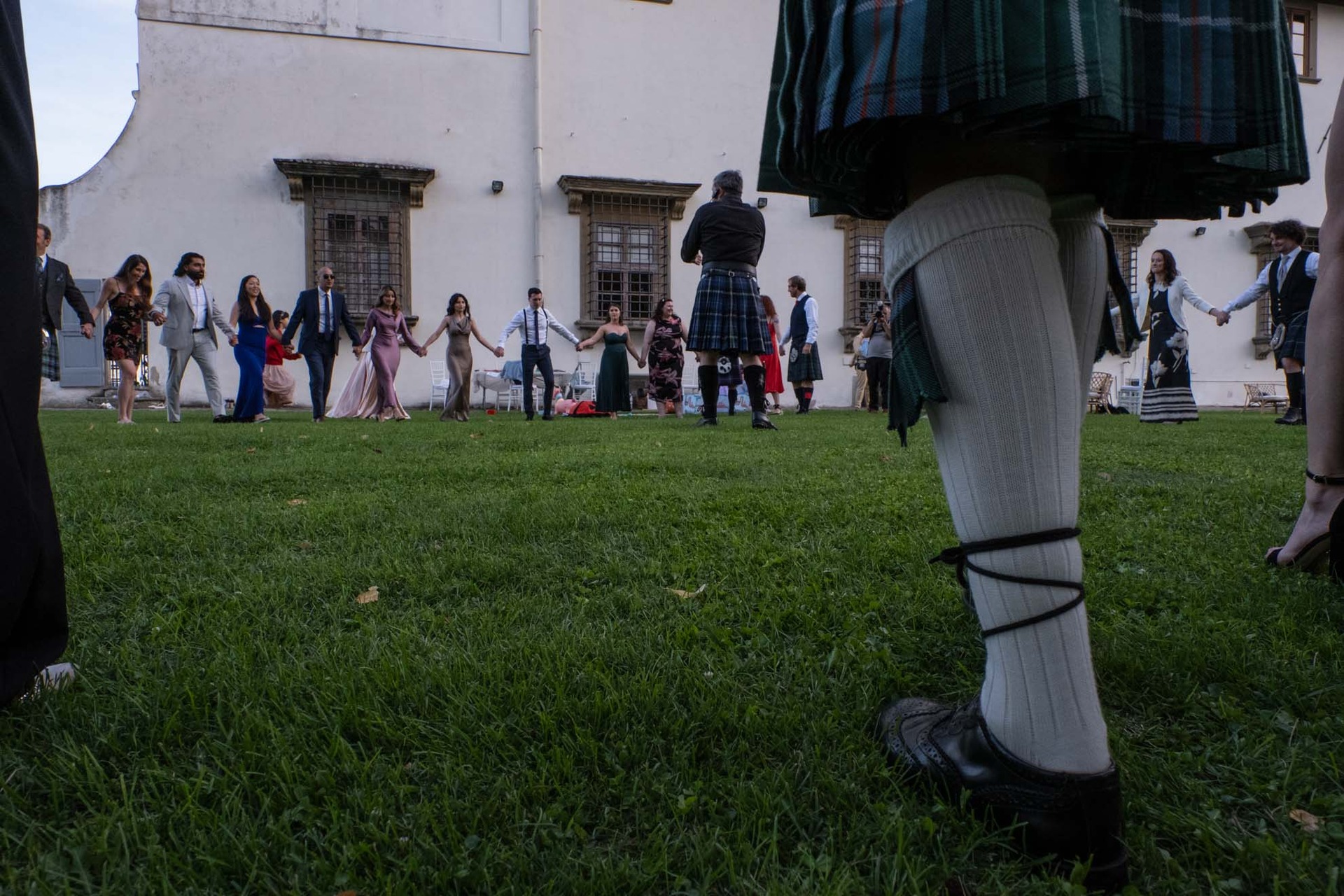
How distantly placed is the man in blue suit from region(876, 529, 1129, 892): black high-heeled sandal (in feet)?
33.2

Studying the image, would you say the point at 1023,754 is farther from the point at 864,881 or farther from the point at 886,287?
the point at 886,287

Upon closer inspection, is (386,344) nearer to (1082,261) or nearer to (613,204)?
(613,204)

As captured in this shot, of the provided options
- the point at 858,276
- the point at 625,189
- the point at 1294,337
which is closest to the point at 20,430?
the point at 1294,337

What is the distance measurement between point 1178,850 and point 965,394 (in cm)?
53

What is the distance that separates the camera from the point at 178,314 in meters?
9.40

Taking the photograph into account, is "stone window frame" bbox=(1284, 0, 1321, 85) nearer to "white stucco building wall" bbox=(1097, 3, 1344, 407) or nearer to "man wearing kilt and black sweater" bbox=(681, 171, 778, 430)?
"white stucco building wall" bbox=(1097, 3, 1344, 407)

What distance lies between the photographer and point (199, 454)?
16.0ft

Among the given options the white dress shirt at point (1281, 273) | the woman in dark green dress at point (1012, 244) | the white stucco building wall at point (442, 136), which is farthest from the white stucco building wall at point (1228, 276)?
the woman in dark green dress at point (1012, 244)

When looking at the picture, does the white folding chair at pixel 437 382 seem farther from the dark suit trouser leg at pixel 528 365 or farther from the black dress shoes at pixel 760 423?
the black dress shoes at pixel 760 423

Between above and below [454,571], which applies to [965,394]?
above

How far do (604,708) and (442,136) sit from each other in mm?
15758

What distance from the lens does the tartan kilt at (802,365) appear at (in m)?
12.0

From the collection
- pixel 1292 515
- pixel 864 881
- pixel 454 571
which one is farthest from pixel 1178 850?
pixel 1292 515

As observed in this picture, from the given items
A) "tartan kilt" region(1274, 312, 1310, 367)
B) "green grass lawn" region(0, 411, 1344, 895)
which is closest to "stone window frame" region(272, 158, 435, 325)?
"tartan kilt" region(1274, 312, 1310, 367)
